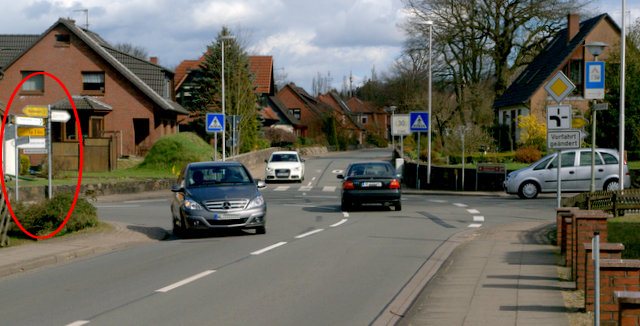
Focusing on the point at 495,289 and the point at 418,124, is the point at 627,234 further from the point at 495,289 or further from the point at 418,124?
the point at 418,124

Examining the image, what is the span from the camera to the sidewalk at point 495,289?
26.8 feet

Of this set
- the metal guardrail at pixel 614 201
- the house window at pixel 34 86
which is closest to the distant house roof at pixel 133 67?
the house window at pixel 34 86

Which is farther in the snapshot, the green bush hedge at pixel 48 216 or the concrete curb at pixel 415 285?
the green bush hedge at pixel 48 216

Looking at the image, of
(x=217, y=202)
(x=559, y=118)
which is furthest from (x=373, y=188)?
(x=217, y=202)

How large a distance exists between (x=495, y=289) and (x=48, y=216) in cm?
1020

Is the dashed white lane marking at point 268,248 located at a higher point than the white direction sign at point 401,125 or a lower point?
lower

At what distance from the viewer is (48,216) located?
659 inches

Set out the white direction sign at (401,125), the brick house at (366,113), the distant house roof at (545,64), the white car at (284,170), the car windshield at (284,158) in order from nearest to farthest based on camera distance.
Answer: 1. the white direction sign at (401,125)
2. the white car at (284,170)
3. the car windshield at (284,158)
4. the distant house roof at (545,64)
5. the brick house at (366,113)

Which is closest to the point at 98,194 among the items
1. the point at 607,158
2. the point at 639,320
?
the point at 607,158

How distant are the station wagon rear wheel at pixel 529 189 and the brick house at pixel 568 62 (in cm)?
2263

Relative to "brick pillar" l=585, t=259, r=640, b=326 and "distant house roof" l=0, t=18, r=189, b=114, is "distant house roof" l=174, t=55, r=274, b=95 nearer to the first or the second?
"distant house roof" l=0, t=18, r=189, b=114

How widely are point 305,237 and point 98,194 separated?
719 inches

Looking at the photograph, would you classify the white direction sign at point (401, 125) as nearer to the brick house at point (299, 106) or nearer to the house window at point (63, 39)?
the house window at point (63, 39)

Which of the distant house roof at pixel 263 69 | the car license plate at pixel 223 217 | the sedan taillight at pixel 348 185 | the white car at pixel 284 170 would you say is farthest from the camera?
the distant house roof at pixel 263 69
